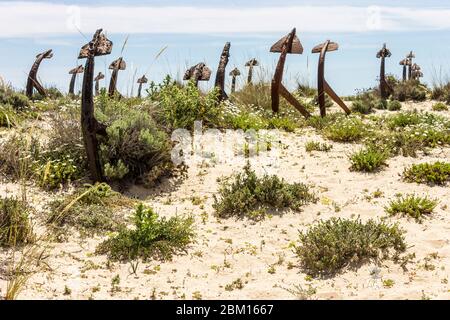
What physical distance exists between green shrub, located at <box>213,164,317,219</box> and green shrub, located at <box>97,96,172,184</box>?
60.9 inches

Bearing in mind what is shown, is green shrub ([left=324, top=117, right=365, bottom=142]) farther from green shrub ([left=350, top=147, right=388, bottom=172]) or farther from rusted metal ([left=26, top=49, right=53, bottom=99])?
rusted metal ([left=26, top=49, right=53, bottom=99])

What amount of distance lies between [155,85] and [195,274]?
6.26 metres

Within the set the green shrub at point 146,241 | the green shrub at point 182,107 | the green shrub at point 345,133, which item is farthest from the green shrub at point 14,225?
the green shrub at point 345,133

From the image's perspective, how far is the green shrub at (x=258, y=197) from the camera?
815 cm

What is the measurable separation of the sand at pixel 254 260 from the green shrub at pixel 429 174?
0.54ft

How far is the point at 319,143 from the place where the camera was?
443 inches

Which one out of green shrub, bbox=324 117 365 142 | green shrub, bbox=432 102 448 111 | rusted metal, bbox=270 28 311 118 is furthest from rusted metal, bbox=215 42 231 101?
green shrub, bbox=432 102 448 111

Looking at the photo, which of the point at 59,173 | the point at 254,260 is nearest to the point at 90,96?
the point at 59,173

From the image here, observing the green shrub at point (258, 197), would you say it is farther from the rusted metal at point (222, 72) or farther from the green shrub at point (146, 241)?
the rusted metal at point (222, 72)

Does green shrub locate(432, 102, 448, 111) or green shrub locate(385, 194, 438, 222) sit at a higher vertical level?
green shrub locate(432, 102, 448, 111)

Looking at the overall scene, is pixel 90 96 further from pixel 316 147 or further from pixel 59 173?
pixel 316 147

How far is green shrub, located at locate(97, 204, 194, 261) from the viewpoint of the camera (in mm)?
6746

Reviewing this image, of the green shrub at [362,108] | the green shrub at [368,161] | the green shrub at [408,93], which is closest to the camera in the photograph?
the green shrub at [368,161]
